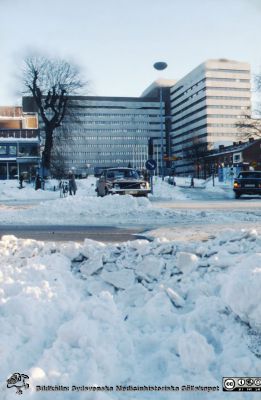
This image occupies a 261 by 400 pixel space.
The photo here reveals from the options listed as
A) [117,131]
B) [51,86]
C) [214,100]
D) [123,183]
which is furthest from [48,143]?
[117,131]

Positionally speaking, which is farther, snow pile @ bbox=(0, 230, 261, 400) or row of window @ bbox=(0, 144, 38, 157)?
row of window @ bbox=(0, 144, 38, 157)

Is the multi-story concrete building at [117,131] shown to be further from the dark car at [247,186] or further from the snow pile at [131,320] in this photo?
the snow pile at [131,320]

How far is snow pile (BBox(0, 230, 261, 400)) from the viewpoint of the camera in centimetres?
335

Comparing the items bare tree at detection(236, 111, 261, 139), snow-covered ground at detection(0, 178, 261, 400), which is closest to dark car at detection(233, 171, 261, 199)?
snow-covered ground at detection(0, 178, 261, 400)

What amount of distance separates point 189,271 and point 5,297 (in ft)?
7.00

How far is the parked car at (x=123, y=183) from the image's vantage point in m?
19.7

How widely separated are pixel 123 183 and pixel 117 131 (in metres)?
132

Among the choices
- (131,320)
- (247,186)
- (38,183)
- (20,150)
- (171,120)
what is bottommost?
(131,320)

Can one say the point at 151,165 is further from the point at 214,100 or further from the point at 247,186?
the point at 214,100

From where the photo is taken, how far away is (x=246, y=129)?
164 feet

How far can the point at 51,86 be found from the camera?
48.5 meters

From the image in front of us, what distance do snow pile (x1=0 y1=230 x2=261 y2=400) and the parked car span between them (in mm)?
13583

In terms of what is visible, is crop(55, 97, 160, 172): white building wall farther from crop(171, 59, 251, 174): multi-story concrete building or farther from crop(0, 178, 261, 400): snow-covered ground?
crop(0, 178, 261, 400): snow-covered ground

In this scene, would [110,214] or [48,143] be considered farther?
[48,143]
